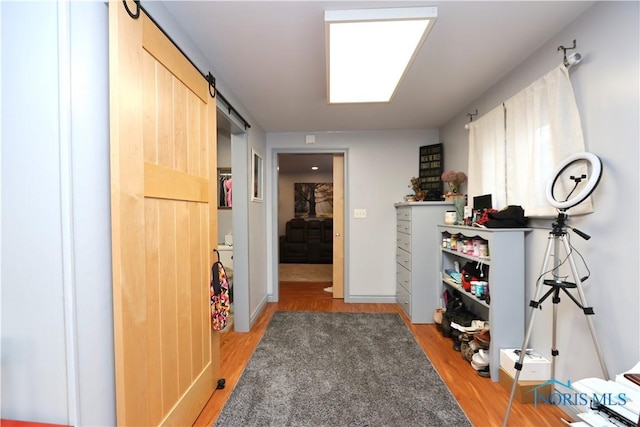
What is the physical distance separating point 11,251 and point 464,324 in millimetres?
2879

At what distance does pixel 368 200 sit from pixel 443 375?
2.14 m

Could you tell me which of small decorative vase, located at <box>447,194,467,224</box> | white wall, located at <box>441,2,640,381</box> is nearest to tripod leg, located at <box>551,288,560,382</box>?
white wall, located at <box>441,2,640,381</box>

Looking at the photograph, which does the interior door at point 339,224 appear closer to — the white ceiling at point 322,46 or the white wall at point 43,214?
the white ceiling at point 322,46

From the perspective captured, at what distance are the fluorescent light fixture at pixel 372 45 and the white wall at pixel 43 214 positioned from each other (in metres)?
1.15

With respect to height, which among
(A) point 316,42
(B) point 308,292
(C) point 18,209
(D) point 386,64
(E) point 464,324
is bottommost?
(B) point 308,292

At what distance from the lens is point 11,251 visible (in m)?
0.85

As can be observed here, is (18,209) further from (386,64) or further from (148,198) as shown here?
(386,64)

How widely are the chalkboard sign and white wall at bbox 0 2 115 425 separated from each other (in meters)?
3.22

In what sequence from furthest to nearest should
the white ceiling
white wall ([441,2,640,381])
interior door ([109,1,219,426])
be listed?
the white ceiling, white wall ([441,2,640,381]), interior door ([109,1,219,426])

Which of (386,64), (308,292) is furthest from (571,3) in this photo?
(308,292)

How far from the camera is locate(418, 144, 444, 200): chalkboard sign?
10.5 feet

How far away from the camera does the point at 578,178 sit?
1.37m

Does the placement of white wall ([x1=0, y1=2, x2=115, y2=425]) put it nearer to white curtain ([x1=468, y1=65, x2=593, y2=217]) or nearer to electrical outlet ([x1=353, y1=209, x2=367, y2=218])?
white curtain ([x1=468, y1=65, x2=593, y2=217])

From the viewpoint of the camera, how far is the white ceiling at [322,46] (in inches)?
52.7
